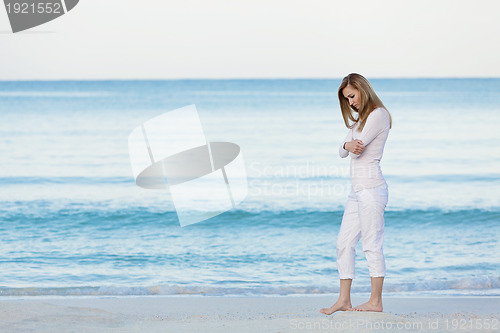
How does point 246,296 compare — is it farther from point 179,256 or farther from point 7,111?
point 7,111

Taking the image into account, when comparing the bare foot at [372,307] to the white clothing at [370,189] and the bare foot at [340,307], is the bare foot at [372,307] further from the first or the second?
the white clothing at [370,189]

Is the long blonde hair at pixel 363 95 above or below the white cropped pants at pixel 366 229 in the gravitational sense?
above

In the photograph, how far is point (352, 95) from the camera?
4203mm

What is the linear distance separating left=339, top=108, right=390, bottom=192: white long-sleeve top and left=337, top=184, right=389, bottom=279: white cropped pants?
0.18 feet

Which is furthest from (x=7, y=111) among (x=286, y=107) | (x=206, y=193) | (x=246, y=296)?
(x=246, y=296)

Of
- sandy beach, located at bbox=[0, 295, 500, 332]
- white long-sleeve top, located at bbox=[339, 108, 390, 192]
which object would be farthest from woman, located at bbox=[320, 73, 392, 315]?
sandy beach, located at bbox=[0, 295, 500, 332]

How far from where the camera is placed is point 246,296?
563cm

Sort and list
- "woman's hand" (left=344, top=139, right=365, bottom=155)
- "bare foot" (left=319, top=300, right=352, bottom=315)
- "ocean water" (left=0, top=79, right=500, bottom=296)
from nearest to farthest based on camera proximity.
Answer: "woman's hand" (left=344, top=139, right=365, bottom=155) < "bare foot" (left=319, top=300, right=352, bottom=315) < "ocean water" (left=0, top=79, right=500, bottom=296)

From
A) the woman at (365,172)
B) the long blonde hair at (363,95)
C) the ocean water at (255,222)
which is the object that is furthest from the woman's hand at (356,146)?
the ocean water at (255,222)

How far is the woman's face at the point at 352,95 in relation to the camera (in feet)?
13.7

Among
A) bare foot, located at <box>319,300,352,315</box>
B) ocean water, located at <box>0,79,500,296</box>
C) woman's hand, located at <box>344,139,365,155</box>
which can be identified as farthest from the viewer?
ocean water, located at <box>0,79,500,296</box>

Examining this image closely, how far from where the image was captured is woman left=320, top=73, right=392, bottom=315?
4137mm

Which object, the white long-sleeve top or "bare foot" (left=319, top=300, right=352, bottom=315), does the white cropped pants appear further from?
"bare foot" (left=319, top=300, right=352, bottom=315)

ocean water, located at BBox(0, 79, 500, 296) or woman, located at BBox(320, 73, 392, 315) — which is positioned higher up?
woman, located at BBox(320, 73, 392, 315)
